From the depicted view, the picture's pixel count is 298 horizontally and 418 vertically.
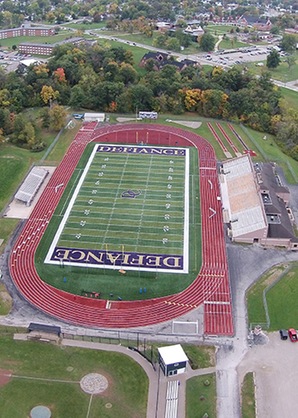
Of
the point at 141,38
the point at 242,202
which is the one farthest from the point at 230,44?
the point at 242,202

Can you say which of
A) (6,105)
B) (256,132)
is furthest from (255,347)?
(6,105)

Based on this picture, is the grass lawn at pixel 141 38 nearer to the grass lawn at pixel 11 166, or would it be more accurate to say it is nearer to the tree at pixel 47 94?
the tree at pixel 47 94

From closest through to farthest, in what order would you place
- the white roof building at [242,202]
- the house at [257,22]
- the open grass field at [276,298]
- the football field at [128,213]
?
the open grass field at [276,298]
the football field at [128,213]
the white roof building at [242,202]
the house at [257,22]

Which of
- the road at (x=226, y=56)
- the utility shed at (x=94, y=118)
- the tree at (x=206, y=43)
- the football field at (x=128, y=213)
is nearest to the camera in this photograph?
the football field at (x=128, y=213)

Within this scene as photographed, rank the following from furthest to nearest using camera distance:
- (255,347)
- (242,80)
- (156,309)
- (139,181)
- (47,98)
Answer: (242,80) < (47,98) < (139,181) < (156,309) < (255,347)

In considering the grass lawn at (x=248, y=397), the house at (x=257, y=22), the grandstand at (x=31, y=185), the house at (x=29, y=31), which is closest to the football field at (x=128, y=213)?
the grandstand at (x=31, y=185)

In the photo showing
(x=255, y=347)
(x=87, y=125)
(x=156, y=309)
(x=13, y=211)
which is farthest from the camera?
(x=87, y=125)

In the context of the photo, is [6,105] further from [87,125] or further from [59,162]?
[59,162]
